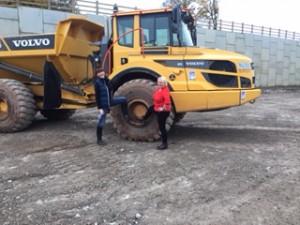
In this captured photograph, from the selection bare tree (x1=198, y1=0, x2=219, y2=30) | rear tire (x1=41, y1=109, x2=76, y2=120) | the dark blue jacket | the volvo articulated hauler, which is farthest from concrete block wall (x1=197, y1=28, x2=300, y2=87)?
the dark blue jacket

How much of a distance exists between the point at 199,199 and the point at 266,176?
1326 mm

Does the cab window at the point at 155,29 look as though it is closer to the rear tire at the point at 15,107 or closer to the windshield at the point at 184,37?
the windshield at the point at 184,37

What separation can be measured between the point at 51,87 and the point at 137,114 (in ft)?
7.52

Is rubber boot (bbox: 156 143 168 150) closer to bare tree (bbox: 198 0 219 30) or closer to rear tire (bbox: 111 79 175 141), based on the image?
rear tire (bbox: 111 79 175 141)

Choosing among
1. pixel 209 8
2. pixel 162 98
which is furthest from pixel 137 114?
pixel 209 8

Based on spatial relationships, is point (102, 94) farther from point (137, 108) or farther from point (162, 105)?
point (162, 105)

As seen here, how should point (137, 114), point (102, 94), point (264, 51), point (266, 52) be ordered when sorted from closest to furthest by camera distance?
1. point (102, 94)
2. point (137, 114)
3. point (264, 51)
4. point (266, 52)

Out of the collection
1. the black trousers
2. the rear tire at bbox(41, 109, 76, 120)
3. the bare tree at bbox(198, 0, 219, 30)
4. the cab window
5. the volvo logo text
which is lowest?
the rear tire at bbox(41, 109, 76, 120)

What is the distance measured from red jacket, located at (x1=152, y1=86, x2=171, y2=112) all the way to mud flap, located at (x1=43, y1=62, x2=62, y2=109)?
9.04ft

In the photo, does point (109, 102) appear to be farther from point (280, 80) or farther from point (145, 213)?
point (280, 80)

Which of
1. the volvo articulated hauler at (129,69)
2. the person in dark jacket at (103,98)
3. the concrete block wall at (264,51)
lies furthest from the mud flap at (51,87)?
the concrete block wall at (264,51)

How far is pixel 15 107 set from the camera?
796cm

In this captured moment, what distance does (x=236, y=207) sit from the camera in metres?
4.16

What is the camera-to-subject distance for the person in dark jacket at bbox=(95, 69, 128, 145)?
6.91 metres
